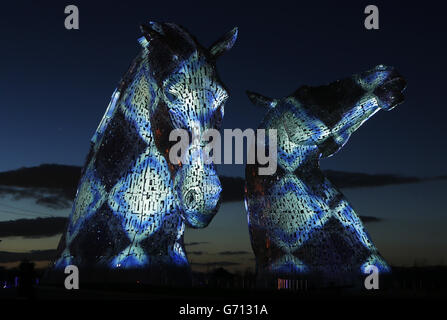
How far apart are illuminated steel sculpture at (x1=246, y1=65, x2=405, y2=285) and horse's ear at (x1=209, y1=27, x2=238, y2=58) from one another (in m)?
5.23

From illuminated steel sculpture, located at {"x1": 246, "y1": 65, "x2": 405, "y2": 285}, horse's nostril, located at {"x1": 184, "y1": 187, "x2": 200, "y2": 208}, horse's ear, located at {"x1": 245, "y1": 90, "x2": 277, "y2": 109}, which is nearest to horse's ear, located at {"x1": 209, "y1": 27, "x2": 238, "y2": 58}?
horse's nostril, located at {"x1": 184, "y1": 187, "x2": 200, "y2": 208}

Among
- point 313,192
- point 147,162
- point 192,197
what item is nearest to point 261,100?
point 313,192

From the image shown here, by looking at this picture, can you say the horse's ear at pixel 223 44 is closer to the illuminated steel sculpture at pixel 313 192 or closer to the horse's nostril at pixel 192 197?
the horse's nostril at pixel 192 197

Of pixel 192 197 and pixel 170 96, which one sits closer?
pixel 192 197

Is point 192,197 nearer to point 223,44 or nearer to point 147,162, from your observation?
point 147,162

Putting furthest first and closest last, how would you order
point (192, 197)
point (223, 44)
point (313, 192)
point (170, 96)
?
point (313, 192)
point (223, 44)
point (170, 96)
point (192, 197)

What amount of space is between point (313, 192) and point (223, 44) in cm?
558

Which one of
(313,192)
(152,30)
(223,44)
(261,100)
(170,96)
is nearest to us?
(170,96)

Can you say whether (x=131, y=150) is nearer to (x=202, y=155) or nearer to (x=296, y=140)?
(x=202, y=155)

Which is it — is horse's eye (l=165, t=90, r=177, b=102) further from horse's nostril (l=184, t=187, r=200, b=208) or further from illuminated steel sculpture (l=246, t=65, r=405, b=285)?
illuminated steel sculpture (l=246, t=65, r=405, b=285)

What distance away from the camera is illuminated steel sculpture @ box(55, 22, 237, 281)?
6.88 m

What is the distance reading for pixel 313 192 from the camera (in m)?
12.6
